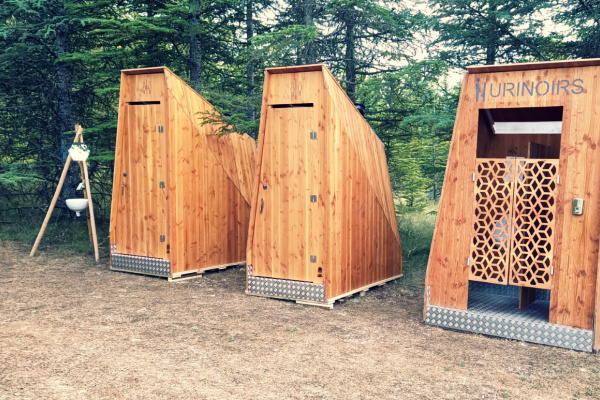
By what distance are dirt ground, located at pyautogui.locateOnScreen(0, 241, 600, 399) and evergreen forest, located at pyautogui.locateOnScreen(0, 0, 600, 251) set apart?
3.37 meters

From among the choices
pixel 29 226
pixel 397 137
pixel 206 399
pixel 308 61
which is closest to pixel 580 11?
pixel 397 137

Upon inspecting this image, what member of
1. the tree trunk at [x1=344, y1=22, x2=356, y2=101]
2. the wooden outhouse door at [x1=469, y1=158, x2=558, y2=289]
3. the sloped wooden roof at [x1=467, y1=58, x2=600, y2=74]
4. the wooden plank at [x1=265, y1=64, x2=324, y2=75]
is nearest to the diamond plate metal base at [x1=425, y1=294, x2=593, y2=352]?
the wooden outhouse door at [x1=469, y1=158, x2=558, y2=289]

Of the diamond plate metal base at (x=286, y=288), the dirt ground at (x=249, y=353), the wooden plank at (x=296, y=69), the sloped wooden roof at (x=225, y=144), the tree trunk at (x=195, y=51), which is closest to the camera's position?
the dirt ground at (x=249, y=353)

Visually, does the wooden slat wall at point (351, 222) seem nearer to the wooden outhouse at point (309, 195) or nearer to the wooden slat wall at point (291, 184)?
the wooden outhouse at point (309, 195)

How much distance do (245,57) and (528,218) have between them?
694 cm

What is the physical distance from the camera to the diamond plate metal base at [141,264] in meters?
8.09

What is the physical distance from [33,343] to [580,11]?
Result: 8.90 metres

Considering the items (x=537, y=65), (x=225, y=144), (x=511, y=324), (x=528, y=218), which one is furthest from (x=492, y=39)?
(x=511, y=324)

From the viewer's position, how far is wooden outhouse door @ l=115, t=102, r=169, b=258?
8148 mm

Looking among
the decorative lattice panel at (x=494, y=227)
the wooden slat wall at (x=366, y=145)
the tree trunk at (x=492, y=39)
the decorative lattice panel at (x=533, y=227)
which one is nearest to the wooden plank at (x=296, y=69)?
the wooden slat wall at (x=366, y=145)

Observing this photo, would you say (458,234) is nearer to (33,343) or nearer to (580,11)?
(33,343)

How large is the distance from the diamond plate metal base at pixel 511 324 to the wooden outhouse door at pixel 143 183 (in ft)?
14.7

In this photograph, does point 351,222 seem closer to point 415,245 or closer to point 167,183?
point 167,183

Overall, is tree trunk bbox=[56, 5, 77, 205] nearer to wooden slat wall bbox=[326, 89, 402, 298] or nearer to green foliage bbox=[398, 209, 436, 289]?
wooden slat wall bbox=[326, 89, 402, 298]
